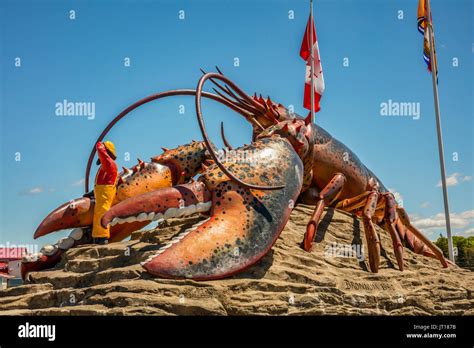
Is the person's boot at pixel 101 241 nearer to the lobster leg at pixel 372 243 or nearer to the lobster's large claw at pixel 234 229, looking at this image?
the lobster's large claw at pixel 234 229

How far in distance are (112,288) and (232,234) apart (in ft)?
5.10

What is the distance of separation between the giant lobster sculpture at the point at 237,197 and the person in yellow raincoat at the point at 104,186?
0.37 meters

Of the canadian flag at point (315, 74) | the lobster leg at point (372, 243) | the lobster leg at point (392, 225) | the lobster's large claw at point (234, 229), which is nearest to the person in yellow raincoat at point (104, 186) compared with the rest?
the lobster's large claw at point (234, 229)

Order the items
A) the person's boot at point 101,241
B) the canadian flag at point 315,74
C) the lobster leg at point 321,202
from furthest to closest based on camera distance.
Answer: the canadian flag at point 315,74
the person's boot at point 101,241
the lobster leg at point 321,202

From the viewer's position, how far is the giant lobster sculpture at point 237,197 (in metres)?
6.13

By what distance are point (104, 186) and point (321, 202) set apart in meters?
3.41

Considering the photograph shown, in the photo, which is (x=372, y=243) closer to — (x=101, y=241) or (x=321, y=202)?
(x=321, y=202)

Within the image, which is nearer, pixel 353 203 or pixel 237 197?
pixel 237 197

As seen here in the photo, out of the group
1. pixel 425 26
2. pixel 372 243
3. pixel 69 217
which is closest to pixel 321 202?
pixel 372 243

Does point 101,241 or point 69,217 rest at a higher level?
point 69,217

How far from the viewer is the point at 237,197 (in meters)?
6.68

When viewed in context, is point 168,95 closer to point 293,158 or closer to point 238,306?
point 293,158

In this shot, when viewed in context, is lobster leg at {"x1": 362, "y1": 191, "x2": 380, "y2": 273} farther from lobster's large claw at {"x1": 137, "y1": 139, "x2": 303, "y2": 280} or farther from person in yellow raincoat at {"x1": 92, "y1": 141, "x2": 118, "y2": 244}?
person in yellow raincoat at {"x1": 92, "y1": 141, "x2": 118, "y2": 244}
